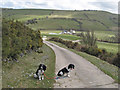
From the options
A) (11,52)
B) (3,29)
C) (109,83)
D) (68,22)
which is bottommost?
(109,83)

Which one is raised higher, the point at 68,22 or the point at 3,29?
the point at 68,22

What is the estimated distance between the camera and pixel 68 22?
167500mm

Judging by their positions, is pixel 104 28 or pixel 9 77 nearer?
pixel 9 77

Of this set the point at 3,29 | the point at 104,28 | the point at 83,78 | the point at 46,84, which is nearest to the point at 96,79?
the point at 83,78

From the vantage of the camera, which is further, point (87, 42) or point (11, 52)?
point (87, 42)

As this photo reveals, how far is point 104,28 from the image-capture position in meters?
160

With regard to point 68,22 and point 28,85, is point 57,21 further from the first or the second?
point 28,85

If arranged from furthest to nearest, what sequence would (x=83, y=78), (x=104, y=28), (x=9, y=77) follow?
(x=104, y=28) < (x=83, y=78) < (x=9, y=77)

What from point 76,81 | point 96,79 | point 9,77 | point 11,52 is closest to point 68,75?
point 76,81

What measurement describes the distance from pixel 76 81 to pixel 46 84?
2.22 metres

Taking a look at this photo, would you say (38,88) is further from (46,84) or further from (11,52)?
(11,52)

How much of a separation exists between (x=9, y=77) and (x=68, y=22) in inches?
6292

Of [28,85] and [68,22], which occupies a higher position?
[68,22]

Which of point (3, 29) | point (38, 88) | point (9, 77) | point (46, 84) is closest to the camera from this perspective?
point (38, 88)
